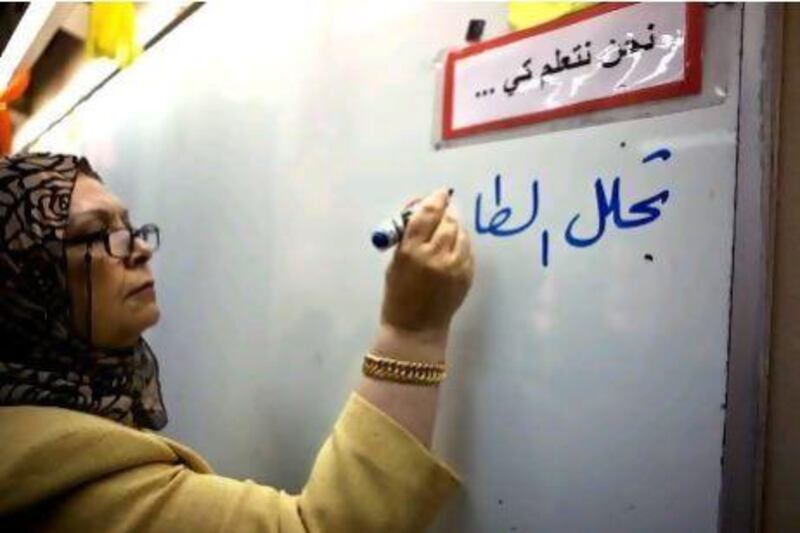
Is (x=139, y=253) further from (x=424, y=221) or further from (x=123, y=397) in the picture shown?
(x=424, y=221)

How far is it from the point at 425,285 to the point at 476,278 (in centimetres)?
9

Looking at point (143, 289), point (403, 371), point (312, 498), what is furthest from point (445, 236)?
point (143, 289)

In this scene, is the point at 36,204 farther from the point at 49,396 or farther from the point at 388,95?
the point at 388,95

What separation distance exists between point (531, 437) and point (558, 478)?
46 millimetres

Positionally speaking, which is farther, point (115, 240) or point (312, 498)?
point (115, 240)

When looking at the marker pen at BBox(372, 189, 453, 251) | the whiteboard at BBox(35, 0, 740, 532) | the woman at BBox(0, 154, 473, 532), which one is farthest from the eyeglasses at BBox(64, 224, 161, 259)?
the marker pen at BBox(372, 189, 453, 251)

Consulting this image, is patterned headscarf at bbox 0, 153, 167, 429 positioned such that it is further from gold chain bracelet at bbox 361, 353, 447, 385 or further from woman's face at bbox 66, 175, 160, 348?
gold chain bracelet at bbox 361, 353, 447, 385

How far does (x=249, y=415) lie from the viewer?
94cm

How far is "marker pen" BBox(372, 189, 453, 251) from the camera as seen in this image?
60 centimetres

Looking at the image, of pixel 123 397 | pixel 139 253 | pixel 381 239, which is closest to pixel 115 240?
pixel 139 253

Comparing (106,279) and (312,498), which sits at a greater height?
(106,279)

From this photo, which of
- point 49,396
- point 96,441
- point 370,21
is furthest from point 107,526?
point 370,21

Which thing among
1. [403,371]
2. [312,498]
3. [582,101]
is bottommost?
[312,498]

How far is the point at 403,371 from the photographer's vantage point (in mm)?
613
